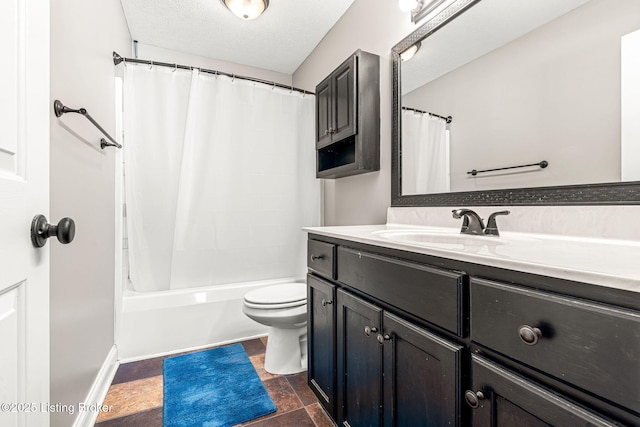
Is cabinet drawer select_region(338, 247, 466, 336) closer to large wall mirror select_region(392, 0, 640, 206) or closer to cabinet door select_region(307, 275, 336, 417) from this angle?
cabinet door select_region(307, 275, 336, 417)

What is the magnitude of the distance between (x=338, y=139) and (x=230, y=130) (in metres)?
0.88

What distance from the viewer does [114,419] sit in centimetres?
134

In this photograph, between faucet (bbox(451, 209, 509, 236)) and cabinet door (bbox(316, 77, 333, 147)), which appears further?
cabinet door (bbox(316, 77, 333, 147))

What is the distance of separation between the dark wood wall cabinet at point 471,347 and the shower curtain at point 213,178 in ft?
3.99

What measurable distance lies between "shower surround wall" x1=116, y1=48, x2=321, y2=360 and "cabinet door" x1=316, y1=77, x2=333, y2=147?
15.8 inches

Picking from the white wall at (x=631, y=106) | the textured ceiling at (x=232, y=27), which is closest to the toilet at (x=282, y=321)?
the white wall at (x=631, y=106)

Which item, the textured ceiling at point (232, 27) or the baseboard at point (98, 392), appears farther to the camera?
the textured ceiling at point (232, 27)

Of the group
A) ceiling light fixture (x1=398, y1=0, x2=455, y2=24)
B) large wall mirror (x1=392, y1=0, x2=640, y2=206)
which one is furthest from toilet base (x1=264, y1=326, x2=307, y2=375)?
ceiling light fixture (x1=398, y1=0, x2=455, y2=24)

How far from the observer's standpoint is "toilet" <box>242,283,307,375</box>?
64.4 inches

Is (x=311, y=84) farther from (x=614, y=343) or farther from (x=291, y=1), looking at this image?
(x=614, y=343)

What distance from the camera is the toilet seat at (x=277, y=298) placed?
1640 mm

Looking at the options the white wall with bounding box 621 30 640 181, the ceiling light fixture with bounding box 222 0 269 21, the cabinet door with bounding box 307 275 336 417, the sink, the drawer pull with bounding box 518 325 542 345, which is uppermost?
the ceiling light fixture with bounding box 222 0 269 21

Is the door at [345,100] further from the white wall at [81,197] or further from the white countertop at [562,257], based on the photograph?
the white wall at [81,197]

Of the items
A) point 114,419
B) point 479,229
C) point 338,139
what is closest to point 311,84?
point 338,139
